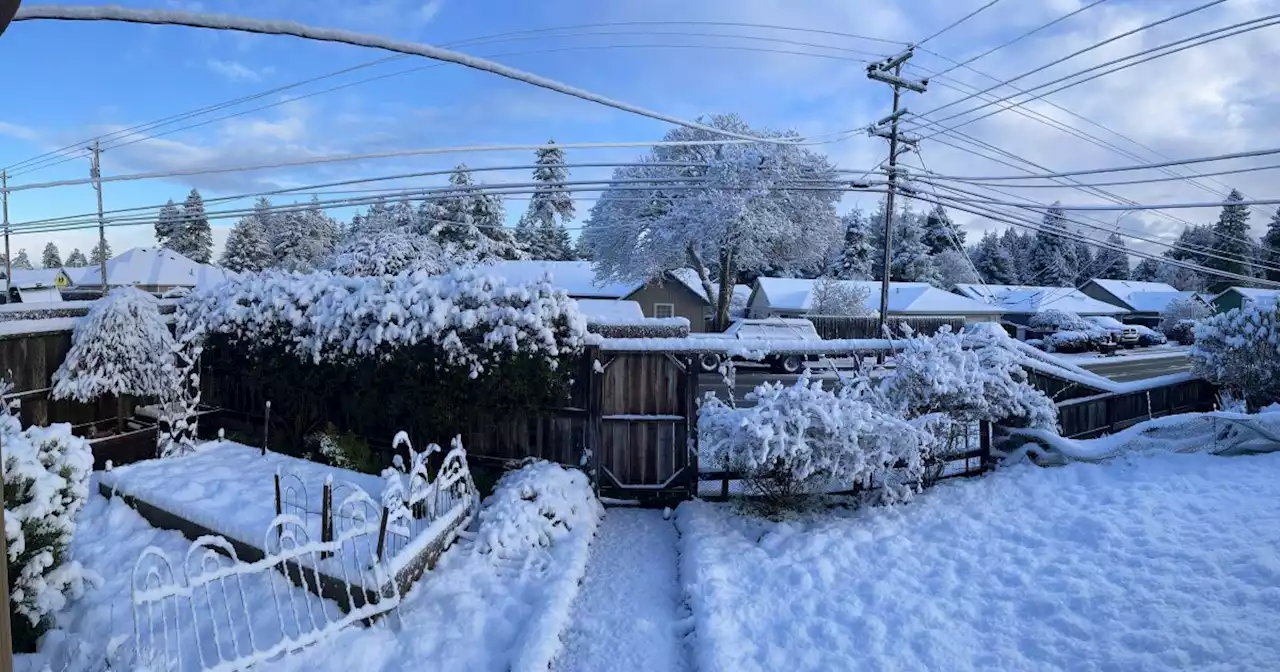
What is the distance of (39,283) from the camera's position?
154 feet

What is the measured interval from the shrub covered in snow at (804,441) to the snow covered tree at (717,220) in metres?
18.9

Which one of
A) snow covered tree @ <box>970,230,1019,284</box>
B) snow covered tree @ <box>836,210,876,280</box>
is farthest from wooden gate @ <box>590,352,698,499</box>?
snow covered tree @ <box>970,230,1019,284</box>

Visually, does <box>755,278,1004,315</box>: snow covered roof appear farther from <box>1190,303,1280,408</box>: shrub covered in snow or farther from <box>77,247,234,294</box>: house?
<box>77,247,234,294</box>: house

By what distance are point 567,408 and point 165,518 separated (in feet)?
12.8

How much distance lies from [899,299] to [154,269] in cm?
4039

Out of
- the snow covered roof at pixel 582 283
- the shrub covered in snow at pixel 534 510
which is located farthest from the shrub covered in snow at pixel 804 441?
the snow covered roof at pixel 582 283

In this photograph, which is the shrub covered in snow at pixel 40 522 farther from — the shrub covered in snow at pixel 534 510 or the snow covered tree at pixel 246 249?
the snow covered tree at pixel 246 249

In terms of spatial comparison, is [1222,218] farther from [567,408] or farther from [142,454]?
[142,454]

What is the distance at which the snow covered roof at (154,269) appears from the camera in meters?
35.5

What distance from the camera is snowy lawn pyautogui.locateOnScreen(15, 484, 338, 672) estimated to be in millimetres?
4053

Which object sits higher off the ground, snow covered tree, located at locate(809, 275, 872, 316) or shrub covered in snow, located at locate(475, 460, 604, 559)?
snow covered tree, located at locate(809, 275, 872, 316)

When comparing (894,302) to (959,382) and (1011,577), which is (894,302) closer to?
(959,382)

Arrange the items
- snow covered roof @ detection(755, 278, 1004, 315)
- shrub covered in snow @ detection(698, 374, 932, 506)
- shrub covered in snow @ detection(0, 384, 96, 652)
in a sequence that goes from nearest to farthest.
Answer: shrub covered in snow @ detection(0, 384, 96, 652), shrub covered in snow @ detection(698, 374, 932, 506), snow covered roof @ detection(755, 278, 1004, 315)

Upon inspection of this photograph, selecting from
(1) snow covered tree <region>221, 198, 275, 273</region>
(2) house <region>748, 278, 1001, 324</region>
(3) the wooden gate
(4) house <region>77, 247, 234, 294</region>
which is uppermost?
(1) snow covered tree <region>221, 198, 275, 273</region>
